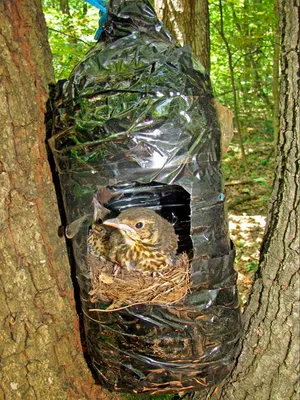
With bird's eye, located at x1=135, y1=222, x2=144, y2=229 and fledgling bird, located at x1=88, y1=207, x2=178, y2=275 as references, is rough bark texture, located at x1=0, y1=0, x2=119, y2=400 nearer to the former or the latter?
fledgling bird, located at x1=88, y1=207, x2=178, y2=275

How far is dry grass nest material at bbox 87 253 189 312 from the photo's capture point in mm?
1691

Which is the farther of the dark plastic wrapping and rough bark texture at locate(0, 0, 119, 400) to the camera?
rough bark texture at locate(0, 0, 119, 400)

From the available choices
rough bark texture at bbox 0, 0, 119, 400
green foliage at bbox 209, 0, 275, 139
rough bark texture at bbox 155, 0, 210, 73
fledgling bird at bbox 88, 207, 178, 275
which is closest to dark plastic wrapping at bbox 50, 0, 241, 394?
rough bark texture at bbox 0, 0, 119, 400

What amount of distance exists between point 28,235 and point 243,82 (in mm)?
14008

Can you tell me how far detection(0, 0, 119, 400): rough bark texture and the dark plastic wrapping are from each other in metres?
0.15

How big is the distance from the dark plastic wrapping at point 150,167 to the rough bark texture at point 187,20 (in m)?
2.06

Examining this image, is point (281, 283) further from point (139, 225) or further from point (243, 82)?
point (243, 82)

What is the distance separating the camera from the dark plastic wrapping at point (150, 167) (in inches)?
63.2

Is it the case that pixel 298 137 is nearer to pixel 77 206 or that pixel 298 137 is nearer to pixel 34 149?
pixel 77 206

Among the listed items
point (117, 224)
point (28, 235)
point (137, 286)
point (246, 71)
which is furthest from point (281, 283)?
point (246, 71)

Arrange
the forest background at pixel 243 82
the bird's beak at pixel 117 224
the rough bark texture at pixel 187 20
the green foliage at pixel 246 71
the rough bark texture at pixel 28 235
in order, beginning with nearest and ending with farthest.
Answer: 1. the rough bark texture at pixel 28 235
2. the bird's beak at pixel 117 224
3. the rough bark texture at pixel 187 20
4. the forest background at pixel 243 82
5. the green foliage at pixel 246 71

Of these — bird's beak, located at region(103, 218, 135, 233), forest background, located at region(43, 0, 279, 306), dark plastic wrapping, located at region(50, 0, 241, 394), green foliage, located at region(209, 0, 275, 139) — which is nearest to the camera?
dark plastic wrapping, located at region(50, 0, 241, 394)

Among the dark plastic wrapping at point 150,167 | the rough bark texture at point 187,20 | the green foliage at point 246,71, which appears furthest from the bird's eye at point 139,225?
the green foliage at point 246,71

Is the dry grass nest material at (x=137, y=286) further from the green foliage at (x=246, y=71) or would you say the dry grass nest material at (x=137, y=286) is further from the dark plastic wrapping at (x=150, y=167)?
the green foliage at (x=246, y=71)
